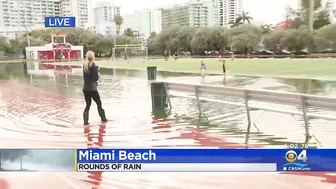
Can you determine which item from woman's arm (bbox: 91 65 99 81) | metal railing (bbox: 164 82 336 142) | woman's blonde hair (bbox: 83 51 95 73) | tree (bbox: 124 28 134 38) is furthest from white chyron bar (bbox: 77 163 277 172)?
woman's arm (bbox: 91 65 99 81)

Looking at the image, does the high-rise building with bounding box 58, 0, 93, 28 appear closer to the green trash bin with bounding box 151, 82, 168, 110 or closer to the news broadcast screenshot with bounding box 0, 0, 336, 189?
the news broadcast screenshot with bounding box 0, 0, 336, 189

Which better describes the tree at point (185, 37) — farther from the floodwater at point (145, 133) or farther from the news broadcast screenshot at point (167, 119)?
the floodwater at point (145, 133)

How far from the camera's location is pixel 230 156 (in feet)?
15.3

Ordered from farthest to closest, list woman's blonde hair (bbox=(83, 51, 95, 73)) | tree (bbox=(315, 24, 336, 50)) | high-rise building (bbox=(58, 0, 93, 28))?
woman's blonde hair (bbox=(83, 51, 95, 73)) → high-rise building (bbox=(58, 0, 93, 28)) → tree (bbox=(315, 24, 336, 50))

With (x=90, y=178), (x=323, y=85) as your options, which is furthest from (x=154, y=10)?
(x=323, y=85)

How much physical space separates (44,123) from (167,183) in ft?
15.8

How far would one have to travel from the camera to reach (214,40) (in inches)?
282

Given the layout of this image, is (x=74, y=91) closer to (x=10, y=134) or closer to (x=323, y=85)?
(x=10, y=134)

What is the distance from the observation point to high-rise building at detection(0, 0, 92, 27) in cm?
595

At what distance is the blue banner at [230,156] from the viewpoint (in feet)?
15.1

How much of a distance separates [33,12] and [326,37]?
426cm

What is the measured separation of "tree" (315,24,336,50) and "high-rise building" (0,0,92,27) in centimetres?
328

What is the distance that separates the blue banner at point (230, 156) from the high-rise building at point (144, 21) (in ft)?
7.10

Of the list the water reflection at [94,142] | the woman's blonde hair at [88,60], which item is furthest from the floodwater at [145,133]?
the woman's blonde hair at [88,60]
